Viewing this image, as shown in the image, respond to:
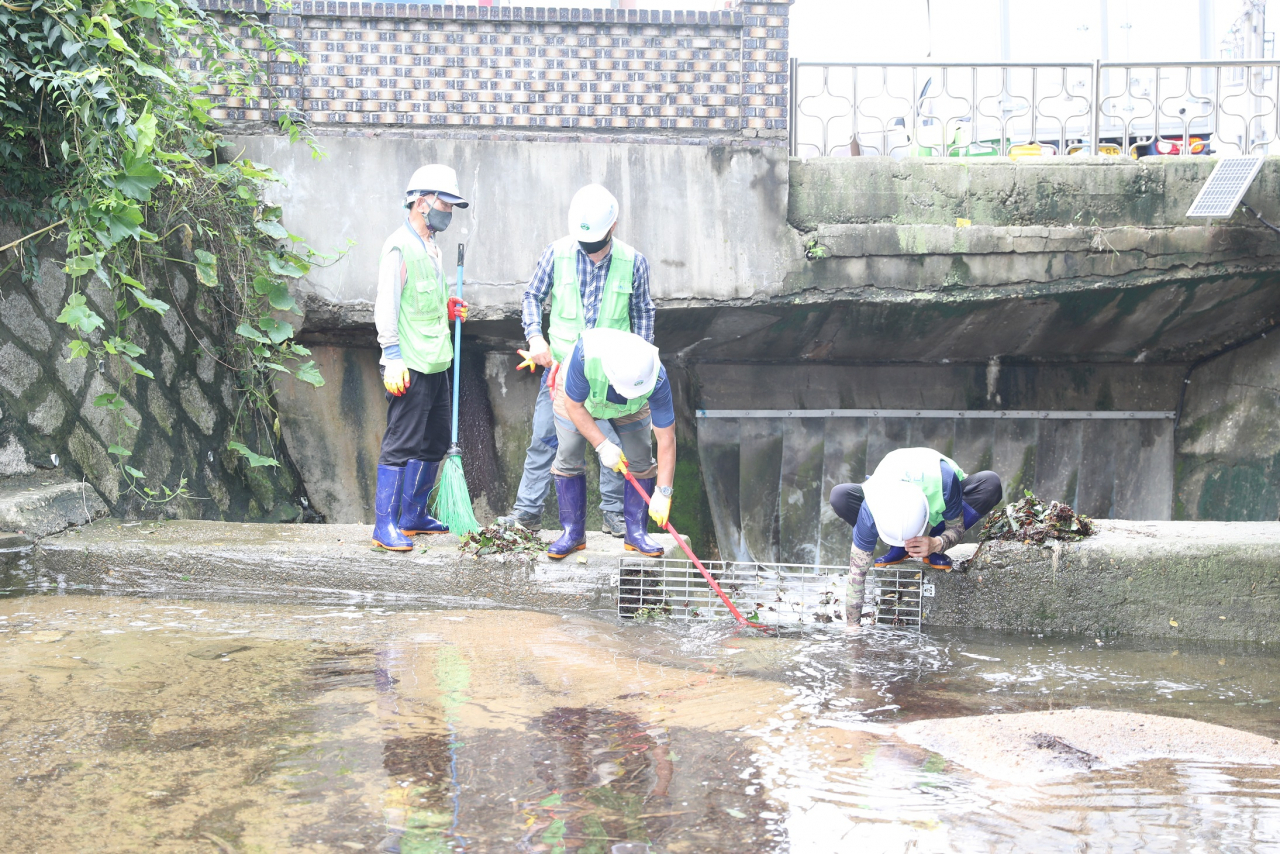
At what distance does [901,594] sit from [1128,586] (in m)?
0.99

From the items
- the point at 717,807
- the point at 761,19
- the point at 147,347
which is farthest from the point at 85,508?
the point at 761,19

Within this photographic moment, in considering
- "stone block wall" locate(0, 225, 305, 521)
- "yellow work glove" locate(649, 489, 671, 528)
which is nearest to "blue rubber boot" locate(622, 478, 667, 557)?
"yellow work glove" locate(649, 489, 671, 528)

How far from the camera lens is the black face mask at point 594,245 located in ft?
15.3

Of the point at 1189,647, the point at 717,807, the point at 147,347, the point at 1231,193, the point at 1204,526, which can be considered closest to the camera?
the point at 717,807

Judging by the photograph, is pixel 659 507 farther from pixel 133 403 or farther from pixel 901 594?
pixel 133 403

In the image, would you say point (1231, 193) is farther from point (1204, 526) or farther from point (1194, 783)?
point (1194, 783)

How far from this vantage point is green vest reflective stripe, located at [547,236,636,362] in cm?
478

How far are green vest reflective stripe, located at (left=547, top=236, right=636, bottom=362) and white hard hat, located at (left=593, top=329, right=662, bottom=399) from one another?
0.44m

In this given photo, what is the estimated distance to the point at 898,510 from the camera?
4395 mm

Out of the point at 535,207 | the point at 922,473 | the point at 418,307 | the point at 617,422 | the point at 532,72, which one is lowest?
the point at 922,473

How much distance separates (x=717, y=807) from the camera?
260 centimetres

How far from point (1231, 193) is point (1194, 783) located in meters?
4.65

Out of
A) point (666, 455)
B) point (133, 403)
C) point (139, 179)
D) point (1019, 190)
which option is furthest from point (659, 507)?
point (1019, 190)

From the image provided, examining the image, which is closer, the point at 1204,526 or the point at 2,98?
the point at 2,98
